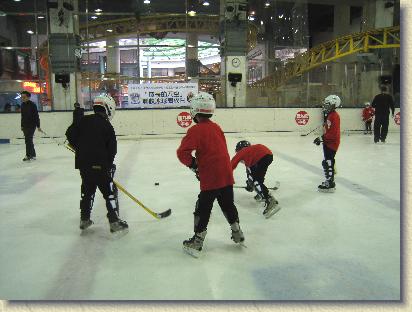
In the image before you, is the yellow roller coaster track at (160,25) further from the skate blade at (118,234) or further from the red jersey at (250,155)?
the skate blade at (118,234)

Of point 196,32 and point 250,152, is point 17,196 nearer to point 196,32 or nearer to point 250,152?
point 250,152

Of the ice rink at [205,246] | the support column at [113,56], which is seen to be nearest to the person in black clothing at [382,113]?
the ice rink at [205,246]

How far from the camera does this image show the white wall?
42.1 ft

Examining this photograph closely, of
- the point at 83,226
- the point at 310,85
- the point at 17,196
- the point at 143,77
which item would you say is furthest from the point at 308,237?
the point at 310,85

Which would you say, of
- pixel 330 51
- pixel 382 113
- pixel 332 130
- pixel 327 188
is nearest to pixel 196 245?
pixel 327 188

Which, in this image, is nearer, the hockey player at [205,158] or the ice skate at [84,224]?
the hockey player at [205,158]

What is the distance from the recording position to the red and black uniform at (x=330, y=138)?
5172 millimetres

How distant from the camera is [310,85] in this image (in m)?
17.0

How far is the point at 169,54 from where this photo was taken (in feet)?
51.8

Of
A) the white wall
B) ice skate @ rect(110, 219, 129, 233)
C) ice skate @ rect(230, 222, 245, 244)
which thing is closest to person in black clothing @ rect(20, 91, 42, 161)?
the white wall

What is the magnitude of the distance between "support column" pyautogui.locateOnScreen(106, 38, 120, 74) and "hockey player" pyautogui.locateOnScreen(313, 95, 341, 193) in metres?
12.1

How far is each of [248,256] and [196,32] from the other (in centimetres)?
1442

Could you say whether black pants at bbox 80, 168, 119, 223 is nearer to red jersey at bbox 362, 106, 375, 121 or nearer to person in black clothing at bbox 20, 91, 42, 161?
person in black clothing at bbox 20, 91, 42, 161

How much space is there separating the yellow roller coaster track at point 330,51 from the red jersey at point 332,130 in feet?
36.7
